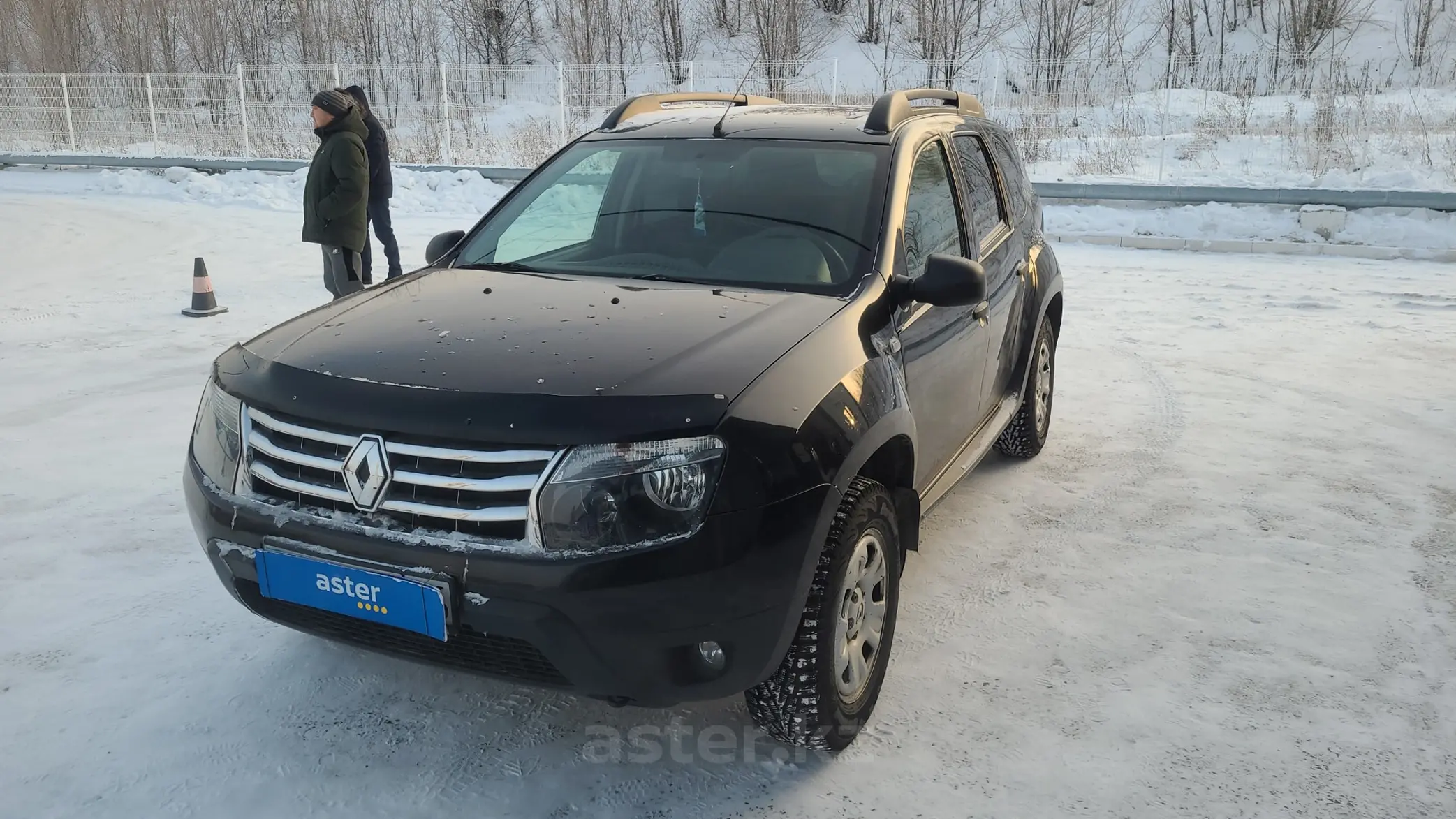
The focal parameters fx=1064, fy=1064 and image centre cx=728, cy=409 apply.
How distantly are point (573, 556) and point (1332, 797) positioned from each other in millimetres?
2008

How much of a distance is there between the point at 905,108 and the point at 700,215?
969 millimetres

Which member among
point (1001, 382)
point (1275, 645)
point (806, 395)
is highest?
point (806, 395)

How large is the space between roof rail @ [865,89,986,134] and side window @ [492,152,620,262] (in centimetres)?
98

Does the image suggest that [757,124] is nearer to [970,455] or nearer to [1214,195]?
[970,455]

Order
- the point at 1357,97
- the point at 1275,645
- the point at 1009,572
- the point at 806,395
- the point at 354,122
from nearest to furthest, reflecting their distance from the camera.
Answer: the point at 806,395 → the point at 1275,645 → the point at 1009,572 → the point at 354,122 → the point at 1357,97

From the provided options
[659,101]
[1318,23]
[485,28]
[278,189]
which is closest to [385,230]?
[659,101]

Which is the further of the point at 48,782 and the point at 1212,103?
the point at 1212,103

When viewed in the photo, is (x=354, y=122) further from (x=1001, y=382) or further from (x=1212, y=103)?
(x=1212, y=103)

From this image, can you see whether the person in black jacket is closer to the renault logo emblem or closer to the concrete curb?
the renault logo emblem

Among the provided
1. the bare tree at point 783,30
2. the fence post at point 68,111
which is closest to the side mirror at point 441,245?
the fence post at point 68,111

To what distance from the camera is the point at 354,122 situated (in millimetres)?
7484

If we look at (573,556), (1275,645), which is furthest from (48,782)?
(1275,645)

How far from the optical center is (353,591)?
2453 millimetres

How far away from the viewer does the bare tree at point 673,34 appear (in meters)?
32.7
